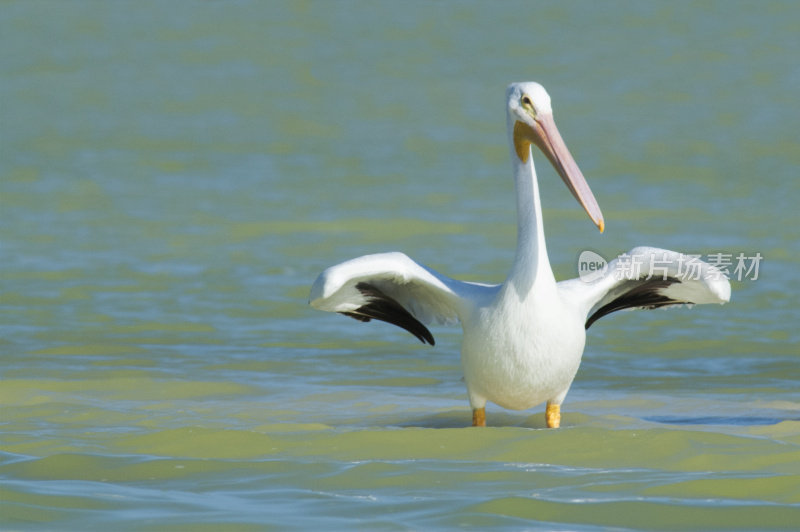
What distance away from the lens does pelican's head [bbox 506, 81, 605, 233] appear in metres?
5.83

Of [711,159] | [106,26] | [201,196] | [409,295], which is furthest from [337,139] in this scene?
[409,295]

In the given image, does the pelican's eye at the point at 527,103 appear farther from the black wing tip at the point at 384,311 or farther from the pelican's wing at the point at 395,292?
the black wing tip at the point at 384,311

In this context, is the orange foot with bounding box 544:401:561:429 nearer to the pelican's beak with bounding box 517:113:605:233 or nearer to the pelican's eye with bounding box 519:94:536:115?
the pelican's beak with bounding box 517:113:605:233

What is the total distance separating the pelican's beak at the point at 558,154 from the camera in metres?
5.79

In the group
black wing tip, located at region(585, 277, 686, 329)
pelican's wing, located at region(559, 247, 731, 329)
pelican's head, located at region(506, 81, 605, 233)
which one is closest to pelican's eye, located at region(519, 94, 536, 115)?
pelican's head, located at region(506, 81, 605, 233)

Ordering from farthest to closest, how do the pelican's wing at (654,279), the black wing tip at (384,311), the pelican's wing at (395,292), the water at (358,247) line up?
1. the black wing tip at (384,311)
2. the pelican's wing at (654,279)
3. the pelican's wing at (395,292)
4. the water at (358,247)

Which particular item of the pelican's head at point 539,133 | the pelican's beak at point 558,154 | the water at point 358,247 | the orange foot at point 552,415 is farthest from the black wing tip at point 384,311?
the pelican's beak at point 558,154

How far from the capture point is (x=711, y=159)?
19.8 meters

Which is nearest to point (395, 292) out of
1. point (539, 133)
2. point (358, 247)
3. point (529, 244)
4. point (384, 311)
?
point (384, 311)

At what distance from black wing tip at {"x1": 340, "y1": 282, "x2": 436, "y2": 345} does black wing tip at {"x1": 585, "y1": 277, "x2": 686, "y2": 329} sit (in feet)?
2.60

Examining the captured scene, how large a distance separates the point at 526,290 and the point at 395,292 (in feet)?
2.82

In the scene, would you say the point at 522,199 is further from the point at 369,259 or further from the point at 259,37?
the point at 259,37

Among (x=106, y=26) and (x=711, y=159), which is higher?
(x=106, y=26)

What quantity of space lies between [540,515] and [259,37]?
72.1ft
